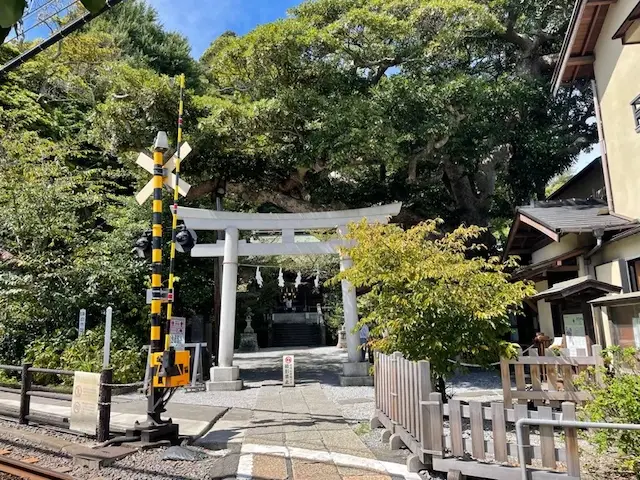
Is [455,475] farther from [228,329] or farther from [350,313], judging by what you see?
[228,329]

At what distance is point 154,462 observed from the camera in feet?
19.5

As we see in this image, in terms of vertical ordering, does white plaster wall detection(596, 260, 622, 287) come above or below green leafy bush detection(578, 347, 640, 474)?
above

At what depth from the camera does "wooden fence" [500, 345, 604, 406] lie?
6.75 metres

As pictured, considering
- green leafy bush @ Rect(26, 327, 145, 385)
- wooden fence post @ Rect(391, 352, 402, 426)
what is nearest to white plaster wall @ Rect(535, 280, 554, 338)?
wooden fence post @ Rect(391, 352, 402, 426)

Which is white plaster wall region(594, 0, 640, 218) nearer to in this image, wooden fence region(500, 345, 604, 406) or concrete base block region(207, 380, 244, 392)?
wooden fence region(500, 345, 604, 406)

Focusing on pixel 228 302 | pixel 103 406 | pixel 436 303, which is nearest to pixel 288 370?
pixel 228 302

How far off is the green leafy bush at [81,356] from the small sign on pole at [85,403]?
5.29 m

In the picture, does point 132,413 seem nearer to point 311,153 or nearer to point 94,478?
point 94,478

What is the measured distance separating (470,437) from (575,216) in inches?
303

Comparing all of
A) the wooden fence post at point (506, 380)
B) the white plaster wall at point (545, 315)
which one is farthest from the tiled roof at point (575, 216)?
the wooden fence post at point (506, 380)

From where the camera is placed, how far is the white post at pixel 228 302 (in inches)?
505

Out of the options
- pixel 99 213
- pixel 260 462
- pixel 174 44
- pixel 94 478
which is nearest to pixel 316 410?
pixel 260 462

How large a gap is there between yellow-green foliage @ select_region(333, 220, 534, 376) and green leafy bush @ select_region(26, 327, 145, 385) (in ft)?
28.4

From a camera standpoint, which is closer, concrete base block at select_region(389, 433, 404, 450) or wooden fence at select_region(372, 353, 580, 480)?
wooden fence at select_region(372, 353, 580, 480)
